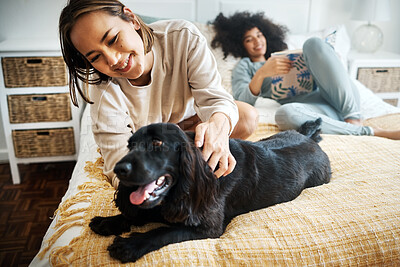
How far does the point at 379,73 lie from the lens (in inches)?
109

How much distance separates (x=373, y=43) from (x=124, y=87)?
2709 mm

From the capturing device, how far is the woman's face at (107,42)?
0.83 metres

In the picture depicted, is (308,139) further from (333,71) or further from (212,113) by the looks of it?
(333,71)

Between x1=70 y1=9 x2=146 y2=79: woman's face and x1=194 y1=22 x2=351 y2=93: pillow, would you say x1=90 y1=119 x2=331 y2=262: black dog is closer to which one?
x1=70 y1=9 x2=146 y2=79: woman's face

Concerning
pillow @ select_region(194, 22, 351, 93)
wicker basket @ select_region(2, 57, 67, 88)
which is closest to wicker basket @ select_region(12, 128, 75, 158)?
wicker basket @ select_region(2, 57, 67, 88)

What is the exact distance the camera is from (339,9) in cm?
305

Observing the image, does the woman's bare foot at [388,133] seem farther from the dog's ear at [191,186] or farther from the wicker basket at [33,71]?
the wicker basket at [33,71]

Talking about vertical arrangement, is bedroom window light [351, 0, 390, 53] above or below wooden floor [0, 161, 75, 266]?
above

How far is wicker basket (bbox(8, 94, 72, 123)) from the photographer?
7.14 ft

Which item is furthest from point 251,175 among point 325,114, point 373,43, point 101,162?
point 373,43

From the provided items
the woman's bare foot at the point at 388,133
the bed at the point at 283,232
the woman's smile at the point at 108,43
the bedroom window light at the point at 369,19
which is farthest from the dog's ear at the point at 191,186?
the bedroom window light at the point at 369,19

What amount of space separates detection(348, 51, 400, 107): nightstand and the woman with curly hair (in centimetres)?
76

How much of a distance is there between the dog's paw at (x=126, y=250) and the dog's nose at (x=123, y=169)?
0.24m

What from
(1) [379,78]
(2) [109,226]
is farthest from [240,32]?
(2) [109,226]
